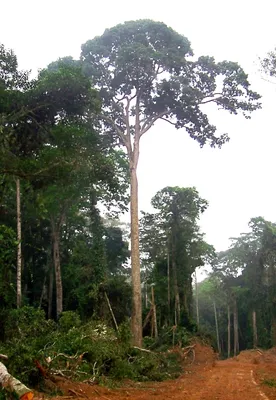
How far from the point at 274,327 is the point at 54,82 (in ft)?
82.8

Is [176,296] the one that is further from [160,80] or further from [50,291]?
[160,80]

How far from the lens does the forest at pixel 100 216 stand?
11.1 m

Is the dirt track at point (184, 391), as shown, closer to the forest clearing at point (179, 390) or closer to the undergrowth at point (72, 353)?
the forest clearing at point (179, 390)

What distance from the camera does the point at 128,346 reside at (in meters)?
12.9

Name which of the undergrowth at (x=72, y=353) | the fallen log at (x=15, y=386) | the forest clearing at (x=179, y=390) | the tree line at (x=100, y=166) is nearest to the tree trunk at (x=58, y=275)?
the tree line at (x=100, y=166)

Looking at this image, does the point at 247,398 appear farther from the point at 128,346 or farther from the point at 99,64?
the point at 99,64

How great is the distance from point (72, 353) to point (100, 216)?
13.8 metres

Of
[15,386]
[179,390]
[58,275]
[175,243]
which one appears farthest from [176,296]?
[15,386]

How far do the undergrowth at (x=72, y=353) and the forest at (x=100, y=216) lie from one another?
4cm

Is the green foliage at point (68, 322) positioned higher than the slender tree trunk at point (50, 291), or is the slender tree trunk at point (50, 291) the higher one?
the slender tree trunk at point (50, 291)

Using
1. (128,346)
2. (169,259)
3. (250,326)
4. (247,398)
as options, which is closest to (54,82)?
(128,346)

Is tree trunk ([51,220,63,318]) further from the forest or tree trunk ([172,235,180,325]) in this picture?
tree trunk ([172,235,180,325])

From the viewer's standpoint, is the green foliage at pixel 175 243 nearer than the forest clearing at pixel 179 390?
No

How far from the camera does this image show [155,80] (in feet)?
62.3
